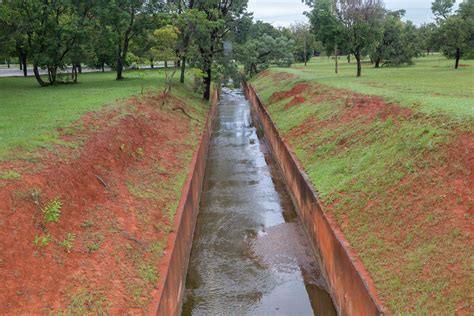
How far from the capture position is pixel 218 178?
1975cm

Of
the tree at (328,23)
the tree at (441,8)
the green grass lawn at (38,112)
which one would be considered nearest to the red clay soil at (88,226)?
the green grass lawn at (38,112)

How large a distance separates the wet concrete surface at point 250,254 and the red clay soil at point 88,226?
1767mm

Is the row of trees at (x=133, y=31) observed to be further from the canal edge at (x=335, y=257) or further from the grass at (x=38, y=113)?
the canal edge at (x=335, y=257)

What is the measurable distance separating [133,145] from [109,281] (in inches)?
326

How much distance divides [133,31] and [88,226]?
28.2 meters

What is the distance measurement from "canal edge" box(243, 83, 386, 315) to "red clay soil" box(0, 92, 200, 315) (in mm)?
3922

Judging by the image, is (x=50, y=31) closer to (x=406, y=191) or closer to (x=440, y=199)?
(x=406, y=191)

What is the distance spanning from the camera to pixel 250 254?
41.3 feet

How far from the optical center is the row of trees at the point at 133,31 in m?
27.0

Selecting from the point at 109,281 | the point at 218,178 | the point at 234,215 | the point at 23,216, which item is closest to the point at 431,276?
the point at 109,281

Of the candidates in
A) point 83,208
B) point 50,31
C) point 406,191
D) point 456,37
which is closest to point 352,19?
point 456,37

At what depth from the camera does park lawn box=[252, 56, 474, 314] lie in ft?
24.2

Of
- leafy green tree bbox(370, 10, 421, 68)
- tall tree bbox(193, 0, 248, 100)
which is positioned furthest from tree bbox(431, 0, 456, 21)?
tall tree bbox(193, 0, 248, 100)

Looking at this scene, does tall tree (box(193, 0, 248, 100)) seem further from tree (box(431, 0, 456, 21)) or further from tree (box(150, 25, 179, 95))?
tree (box(431, 0, 456, 21))
